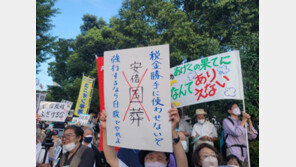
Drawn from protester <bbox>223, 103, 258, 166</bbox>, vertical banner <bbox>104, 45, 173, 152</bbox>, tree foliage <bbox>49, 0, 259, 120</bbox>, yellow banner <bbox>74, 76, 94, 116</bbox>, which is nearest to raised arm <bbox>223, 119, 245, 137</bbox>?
protester <bbox>223, 103, 258, 166</bbox>

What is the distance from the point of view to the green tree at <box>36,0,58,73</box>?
17.5m

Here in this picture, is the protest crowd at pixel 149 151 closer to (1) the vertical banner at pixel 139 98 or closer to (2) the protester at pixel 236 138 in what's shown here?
(2) the protester at pixel 236 138

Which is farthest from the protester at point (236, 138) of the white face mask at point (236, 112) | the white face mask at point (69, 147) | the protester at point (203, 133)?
the white face mask at point (69, 147)

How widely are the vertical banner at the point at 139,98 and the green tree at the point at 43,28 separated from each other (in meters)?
18.0

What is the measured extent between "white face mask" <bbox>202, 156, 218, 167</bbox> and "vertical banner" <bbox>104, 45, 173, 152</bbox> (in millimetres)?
794

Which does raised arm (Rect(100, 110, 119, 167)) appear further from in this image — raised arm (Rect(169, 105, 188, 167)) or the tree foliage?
the tree foliage

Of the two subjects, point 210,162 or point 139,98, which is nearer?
point 139,98

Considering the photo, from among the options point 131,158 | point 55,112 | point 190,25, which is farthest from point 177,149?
point 190,25

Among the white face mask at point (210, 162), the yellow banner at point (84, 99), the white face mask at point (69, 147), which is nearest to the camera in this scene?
the white face mask at point (210, 162)

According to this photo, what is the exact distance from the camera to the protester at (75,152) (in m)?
2.68

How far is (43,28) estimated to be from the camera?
62.3 feet

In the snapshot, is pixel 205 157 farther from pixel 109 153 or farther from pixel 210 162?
pixel 109 153

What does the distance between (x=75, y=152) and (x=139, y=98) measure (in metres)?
1.45

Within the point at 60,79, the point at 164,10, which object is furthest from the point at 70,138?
the point at 60,79
